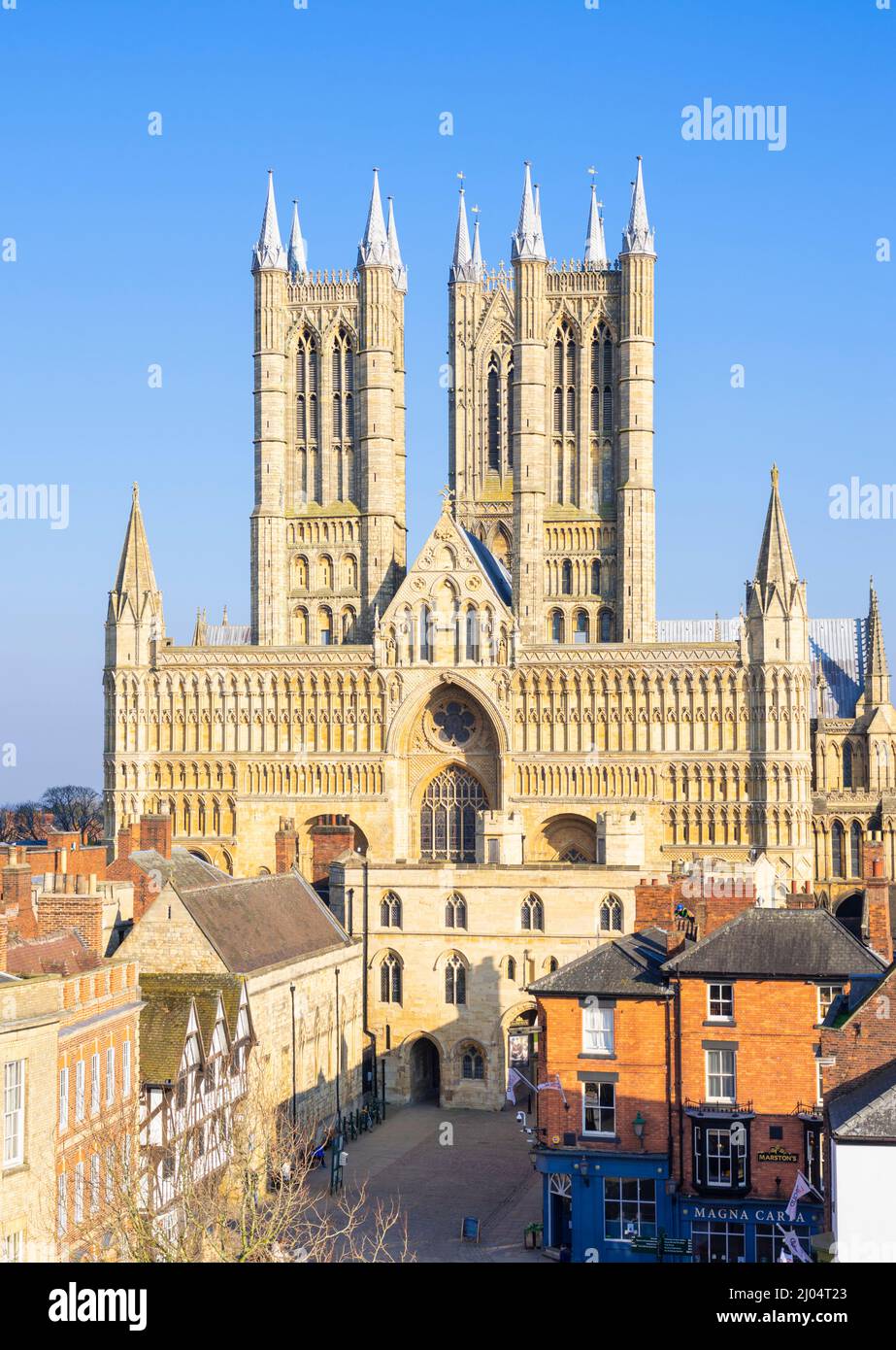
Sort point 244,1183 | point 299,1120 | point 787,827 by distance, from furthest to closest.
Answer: point 787,827 → point 299,1120 → point 244,1183

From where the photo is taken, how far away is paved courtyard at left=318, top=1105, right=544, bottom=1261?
4162 cm

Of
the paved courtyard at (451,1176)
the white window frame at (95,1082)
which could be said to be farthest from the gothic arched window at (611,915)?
the white window frame at (95,1082)

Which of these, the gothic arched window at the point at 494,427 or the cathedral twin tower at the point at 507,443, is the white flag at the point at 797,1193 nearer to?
the cathedral twin tower at the point at 507,443

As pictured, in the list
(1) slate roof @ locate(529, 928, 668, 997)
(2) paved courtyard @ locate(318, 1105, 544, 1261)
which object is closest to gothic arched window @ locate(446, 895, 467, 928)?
(2) paved courtyard @ locate(318, 1105, 544, 1261)

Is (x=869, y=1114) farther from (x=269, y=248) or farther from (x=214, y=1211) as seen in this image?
(x=269, y=248)

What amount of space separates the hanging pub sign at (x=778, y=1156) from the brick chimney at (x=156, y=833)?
1139 inches

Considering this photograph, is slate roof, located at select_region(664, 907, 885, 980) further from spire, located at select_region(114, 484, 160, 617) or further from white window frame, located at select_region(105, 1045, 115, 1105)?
spire, located at select_region(114, 484, 160, 617)

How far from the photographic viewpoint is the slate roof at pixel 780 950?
3847cm

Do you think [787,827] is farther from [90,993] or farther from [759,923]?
[90,993]

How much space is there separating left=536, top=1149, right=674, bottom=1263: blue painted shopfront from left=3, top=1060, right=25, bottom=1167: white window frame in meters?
14.6

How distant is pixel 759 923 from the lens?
39531 millimetres

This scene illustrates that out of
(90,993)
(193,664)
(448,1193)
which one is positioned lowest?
(448,1193)
